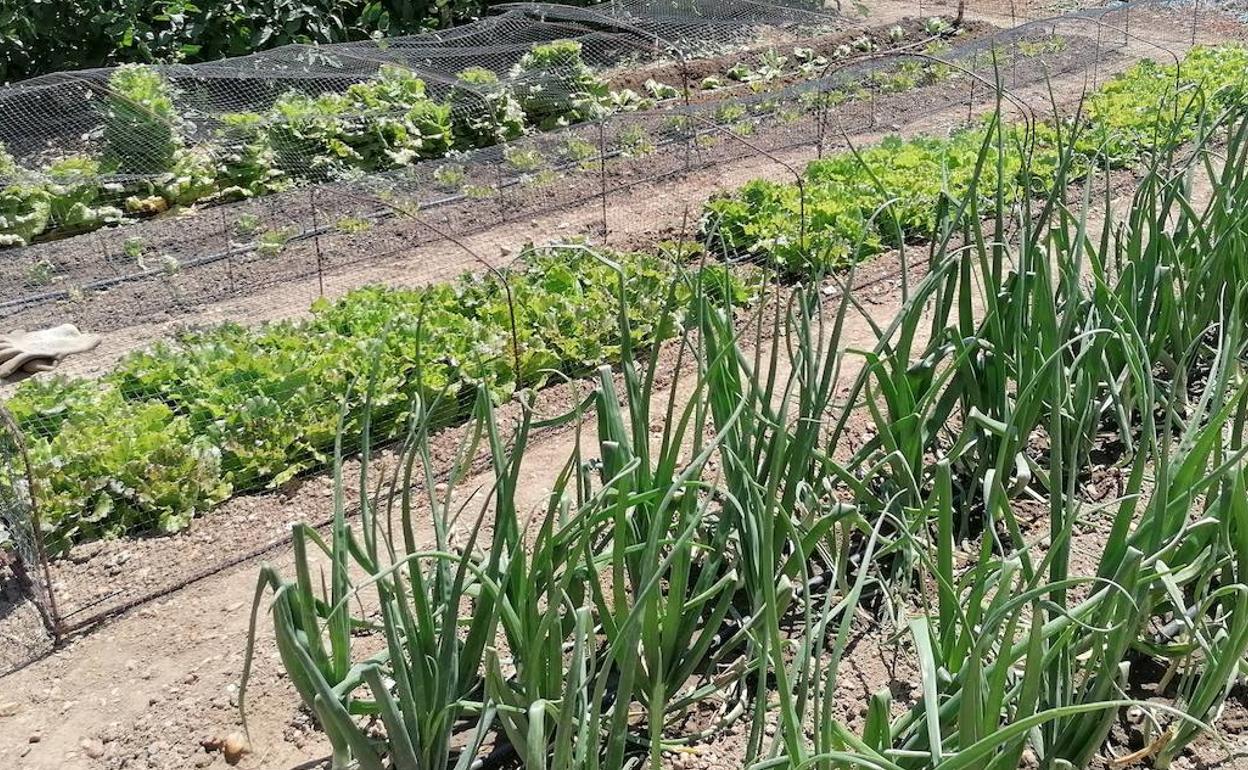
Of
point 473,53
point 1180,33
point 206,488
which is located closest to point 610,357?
point 206,488

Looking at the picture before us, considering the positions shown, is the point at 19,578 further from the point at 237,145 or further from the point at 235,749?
the point at 237,145

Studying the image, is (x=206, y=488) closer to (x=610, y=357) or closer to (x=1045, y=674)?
(x=610, y=357)

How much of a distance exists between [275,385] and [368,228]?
2.27 meters

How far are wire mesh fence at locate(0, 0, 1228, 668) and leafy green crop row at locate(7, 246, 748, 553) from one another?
1cm

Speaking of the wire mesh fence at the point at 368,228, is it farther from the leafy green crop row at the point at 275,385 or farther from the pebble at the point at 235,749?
the pebble at the point at 235,749

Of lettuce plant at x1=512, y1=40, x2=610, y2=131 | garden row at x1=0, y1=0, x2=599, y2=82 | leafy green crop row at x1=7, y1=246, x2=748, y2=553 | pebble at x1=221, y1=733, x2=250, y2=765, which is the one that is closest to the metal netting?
leafy green crop row at x1=7, y1=246, x2=748, y2=553

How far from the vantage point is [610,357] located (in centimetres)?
440

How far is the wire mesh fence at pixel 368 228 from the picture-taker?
3.55m

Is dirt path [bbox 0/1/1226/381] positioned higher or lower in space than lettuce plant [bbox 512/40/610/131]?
lower

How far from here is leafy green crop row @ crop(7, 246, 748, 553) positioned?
3.52m

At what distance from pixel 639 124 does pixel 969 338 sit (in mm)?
4656

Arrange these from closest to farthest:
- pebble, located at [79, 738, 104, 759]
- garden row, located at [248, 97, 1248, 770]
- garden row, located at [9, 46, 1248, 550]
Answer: garden row, located at [248, 97, 1248, 770] < pebble, located at [79, 738, 104, 759] < garden row, located at [9, 46, 1248, 550]

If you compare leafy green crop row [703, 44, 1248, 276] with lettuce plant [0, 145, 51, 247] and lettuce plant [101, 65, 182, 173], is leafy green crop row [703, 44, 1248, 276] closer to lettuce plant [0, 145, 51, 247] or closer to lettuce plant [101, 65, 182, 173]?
lettuce plant [101, 65, 182, 173]

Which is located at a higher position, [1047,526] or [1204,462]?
[1204,462]
